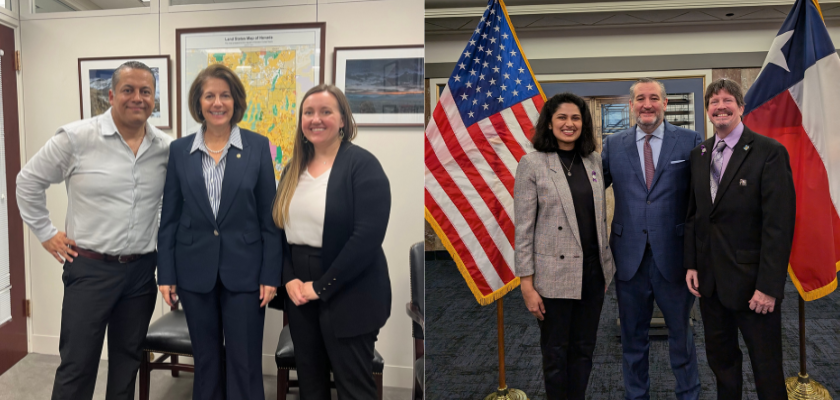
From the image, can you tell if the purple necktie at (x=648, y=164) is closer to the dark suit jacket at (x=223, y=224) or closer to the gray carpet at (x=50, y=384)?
the gray carpet at (x=50, y=384)

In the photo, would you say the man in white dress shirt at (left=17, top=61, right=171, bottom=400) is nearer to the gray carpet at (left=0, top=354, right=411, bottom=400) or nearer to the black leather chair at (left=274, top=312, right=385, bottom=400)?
the gray carpet at (left=0, top=354, right=411, bottom=400)

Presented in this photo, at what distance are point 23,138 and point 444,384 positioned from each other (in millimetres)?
2222

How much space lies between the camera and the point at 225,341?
4.60 ft

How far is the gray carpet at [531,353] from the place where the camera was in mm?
2512

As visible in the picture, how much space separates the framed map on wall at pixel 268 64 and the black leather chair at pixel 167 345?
55 cm

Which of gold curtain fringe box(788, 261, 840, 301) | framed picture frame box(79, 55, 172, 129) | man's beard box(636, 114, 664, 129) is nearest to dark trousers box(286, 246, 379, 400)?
framed picture frame box(79, 55, 172, 129)

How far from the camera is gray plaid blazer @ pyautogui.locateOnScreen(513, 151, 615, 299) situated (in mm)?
1843

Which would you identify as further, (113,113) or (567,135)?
(567,135)

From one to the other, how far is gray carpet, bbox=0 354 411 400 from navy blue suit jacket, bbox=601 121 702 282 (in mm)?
1103

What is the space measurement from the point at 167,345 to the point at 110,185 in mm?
505

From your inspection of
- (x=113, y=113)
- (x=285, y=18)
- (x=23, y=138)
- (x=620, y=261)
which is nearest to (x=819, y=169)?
(x=620, y=261)

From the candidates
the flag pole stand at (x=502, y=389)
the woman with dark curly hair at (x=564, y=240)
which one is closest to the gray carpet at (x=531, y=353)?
the flag pole stand at (x=502, y=389)

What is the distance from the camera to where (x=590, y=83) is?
14.9 feet

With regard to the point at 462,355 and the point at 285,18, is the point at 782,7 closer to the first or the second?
the point at 462,355
